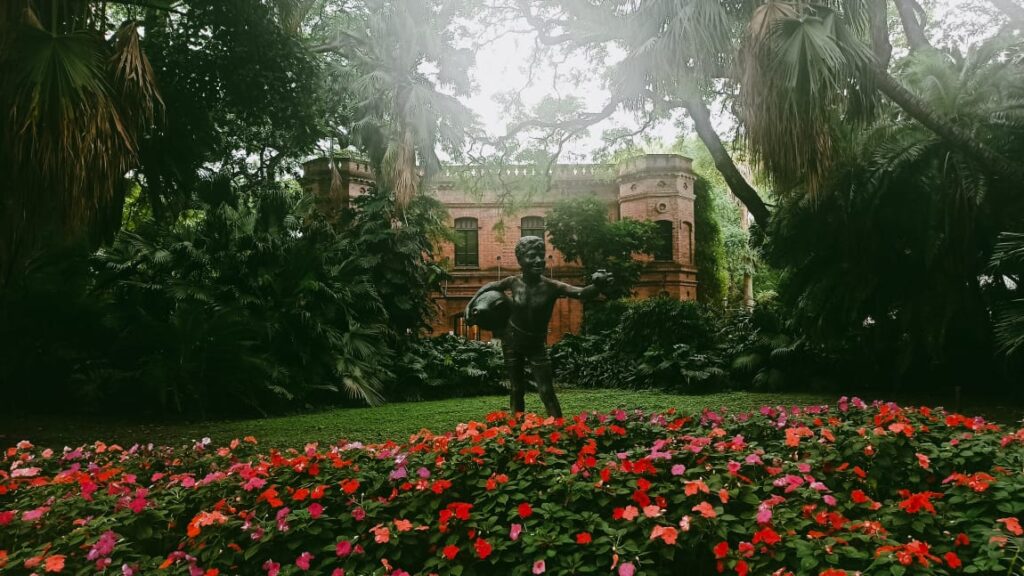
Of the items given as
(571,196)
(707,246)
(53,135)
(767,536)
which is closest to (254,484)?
(767,536)

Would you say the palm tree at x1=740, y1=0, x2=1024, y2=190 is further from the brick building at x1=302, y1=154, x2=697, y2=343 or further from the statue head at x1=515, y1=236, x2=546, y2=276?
the brick building at x1=302, y1=154, x2=697, y2=343

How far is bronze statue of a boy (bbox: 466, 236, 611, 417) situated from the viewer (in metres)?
5.91

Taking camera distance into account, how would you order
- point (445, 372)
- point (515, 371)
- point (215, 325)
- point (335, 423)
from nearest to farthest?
point (515, 371), point (335, 423), point (215, 325), point (445, 372)

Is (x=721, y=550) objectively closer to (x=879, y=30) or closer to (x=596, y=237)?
(x=879, y=30)

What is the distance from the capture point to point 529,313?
595cm

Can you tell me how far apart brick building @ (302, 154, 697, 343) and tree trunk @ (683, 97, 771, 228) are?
11.7m

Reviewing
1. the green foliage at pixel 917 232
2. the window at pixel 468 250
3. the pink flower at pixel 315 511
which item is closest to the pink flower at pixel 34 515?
the pink flower at pixel 315 511

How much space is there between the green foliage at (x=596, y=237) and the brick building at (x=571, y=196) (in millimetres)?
2448

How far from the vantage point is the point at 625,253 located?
23062 millimetres

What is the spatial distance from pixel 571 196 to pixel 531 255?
73.8ft

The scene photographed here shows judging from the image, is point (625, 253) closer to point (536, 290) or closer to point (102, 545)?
point (536, 290)

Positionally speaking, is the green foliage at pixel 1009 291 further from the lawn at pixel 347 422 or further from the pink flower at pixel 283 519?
the pink flower at pixel 283 519

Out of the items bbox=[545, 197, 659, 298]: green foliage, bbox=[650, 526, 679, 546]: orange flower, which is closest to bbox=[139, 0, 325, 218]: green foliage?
bbox=[650, 526, 679, 546]: orange flower

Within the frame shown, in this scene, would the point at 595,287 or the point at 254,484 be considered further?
the point at 595,287
